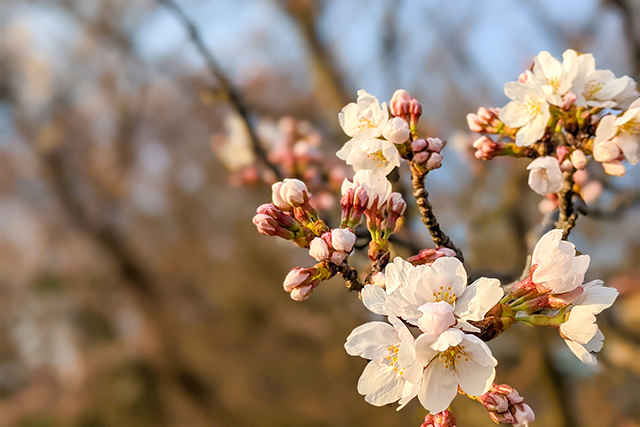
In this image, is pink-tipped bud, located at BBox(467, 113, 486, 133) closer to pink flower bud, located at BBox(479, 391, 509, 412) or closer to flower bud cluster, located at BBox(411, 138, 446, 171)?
flower bud cluster, located at BBox(411, 138, 446, 171)

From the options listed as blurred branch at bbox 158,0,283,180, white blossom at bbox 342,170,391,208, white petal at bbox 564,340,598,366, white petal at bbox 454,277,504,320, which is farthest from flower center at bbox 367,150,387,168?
blurred branch at bbox 158,0,283,180

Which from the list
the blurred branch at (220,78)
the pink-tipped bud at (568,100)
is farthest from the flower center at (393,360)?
the blurred branch at (220,78)

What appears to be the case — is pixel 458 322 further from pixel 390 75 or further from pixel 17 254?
pixel 17 254

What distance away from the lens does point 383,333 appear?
0.49 m

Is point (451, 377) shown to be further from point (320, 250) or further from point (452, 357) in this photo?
point (320, 250)

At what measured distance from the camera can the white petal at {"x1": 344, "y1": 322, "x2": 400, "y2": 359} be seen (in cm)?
48

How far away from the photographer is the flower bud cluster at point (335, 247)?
1.82 ft

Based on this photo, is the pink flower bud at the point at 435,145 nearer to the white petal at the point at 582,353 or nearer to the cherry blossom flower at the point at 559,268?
the cherry blossom flower at the point at 559,268

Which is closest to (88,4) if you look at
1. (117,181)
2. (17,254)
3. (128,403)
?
(117,181)

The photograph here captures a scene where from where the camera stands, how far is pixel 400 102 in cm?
64

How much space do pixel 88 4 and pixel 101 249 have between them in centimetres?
329

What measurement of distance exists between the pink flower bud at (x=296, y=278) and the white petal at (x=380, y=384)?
0.14m

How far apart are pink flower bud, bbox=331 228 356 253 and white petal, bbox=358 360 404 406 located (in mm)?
152

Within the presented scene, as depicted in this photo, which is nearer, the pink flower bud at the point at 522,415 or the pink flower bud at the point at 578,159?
the pink flower bud at the point at 522,415
